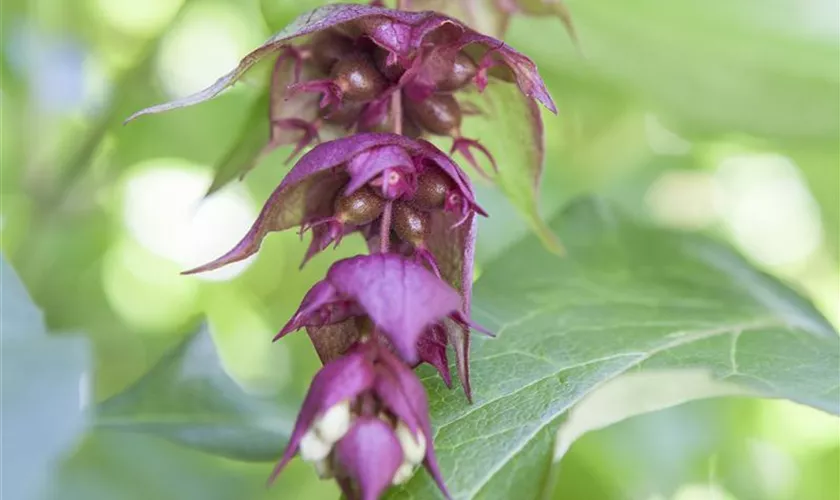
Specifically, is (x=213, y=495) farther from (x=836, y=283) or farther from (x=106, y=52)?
(x=836, y=283)

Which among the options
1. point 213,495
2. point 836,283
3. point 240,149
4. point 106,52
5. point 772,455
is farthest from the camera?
point 836,283

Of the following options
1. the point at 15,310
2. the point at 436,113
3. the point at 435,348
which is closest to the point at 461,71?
the point at 436,113

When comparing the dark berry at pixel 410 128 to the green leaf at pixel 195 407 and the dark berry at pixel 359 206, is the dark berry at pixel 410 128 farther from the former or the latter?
the green leaf at pixel 195 407

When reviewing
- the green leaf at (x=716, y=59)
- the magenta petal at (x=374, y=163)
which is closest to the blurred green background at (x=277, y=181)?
the green leaf at (x=716, y=59)

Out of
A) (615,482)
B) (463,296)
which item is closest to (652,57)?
(615,482)

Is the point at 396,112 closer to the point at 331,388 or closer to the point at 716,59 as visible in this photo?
the point at 331,388
